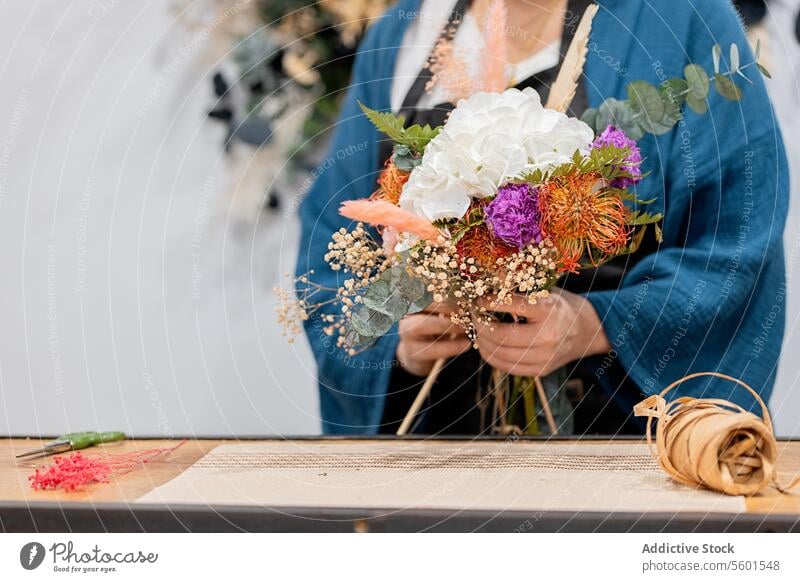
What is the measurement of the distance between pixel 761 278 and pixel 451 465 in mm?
531

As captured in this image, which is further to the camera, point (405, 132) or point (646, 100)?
point (646, 100)

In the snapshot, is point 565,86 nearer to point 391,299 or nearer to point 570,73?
point 570,73

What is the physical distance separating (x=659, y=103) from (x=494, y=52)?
0.21m

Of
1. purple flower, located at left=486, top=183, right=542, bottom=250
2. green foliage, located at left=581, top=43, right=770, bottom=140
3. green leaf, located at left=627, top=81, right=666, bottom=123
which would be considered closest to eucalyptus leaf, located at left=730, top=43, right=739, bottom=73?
green foliage, located at left=581, top=43, right=770, bottom=140

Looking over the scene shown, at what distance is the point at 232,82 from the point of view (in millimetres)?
1667

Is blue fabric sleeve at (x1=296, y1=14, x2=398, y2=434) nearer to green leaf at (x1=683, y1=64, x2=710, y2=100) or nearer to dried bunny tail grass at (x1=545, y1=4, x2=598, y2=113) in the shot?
dried bunny tail grass at (x1=545, y1=4, x2=598, y2=113)

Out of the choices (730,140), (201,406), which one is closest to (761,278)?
(730,140)

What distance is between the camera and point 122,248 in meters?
1.68

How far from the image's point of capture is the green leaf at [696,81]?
1.12 metres

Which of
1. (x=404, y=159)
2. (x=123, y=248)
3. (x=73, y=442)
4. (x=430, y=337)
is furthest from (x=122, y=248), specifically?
(x=404, y=159)

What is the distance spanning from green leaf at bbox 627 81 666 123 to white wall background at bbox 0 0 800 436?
0.82 meters

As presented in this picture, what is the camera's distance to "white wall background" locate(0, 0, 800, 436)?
165cm

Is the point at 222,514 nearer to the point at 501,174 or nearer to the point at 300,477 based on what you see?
the point at 300,477

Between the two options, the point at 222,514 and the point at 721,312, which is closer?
the point at 222,514
